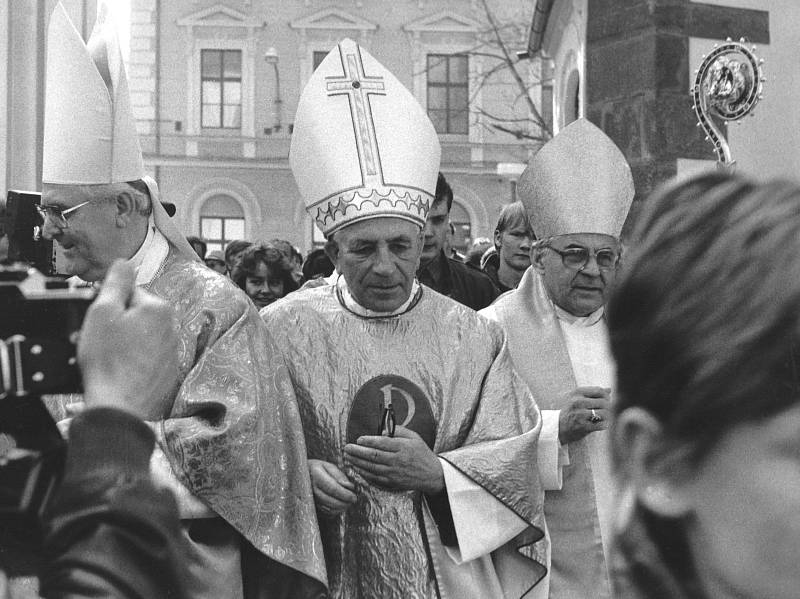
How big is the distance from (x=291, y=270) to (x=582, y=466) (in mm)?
2933

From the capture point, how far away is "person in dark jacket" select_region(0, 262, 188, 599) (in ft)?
4.71

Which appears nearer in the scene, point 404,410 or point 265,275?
point 404,410

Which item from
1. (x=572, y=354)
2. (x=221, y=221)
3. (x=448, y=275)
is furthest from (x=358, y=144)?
(x=221, y=221)

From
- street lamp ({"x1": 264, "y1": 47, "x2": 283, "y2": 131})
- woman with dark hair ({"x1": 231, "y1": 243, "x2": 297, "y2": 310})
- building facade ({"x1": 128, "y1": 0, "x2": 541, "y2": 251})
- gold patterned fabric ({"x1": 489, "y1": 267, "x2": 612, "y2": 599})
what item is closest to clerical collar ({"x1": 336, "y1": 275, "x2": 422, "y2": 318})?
gold patterned fabric ({"x1": 489, "y1": 267, "x2": 612, "y2": 599})

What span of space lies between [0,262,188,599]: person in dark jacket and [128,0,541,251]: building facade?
92.0ft

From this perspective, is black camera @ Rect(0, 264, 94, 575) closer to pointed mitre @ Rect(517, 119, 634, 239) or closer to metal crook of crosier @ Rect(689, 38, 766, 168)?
pointed mitre @ Rect(517, 119, 634, 239)

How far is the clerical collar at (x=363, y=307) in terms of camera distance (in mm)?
3447

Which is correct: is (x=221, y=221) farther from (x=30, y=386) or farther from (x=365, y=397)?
(x=30, y=386)

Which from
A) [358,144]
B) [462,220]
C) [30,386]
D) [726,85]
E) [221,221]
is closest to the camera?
[30,386]

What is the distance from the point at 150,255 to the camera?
11.0 feet

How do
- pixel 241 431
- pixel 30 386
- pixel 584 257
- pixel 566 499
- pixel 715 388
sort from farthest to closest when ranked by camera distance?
pixel 584 257, pixel 566 499, pixel 241 431, pixel 30 386, pixel 715 388

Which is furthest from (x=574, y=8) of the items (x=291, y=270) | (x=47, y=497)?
(x=47, y=497)

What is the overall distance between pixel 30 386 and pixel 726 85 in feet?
15.1

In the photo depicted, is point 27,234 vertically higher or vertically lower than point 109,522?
higher
